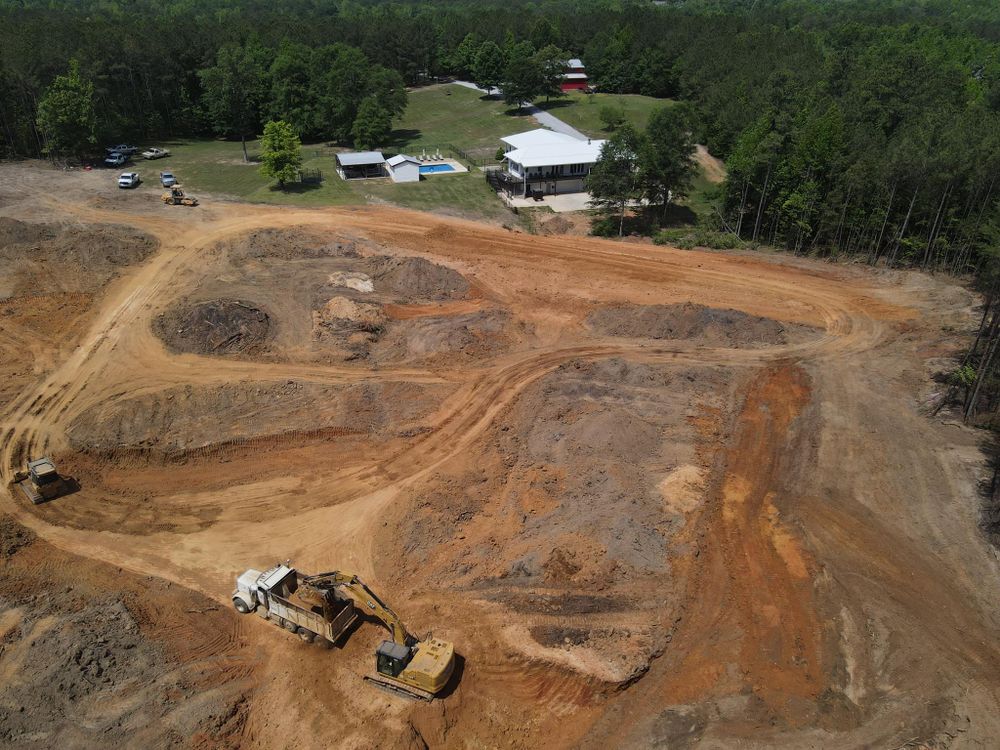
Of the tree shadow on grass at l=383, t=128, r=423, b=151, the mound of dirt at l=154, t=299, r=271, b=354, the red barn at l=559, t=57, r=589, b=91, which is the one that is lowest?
the mound of dirt at l=154, t=299, r=271, b=354

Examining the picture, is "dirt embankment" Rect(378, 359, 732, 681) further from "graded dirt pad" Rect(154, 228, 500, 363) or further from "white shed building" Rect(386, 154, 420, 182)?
"white shed building" Rect(386, 154, 420, 182)

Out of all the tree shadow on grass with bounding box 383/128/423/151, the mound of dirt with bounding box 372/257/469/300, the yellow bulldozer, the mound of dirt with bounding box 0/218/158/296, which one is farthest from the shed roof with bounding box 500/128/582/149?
the mound of dirt with bounding box 0/218/158/296

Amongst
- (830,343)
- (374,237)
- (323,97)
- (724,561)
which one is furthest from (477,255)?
(323,97)

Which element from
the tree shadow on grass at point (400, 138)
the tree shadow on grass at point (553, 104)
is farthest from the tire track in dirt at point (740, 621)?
the tree shadow on grass at point (553, 104)

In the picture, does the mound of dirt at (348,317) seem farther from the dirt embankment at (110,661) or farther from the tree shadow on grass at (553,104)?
the tree shadow on grass at (553,104)

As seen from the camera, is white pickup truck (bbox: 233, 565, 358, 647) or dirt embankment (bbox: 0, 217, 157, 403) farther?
dirt embankment (bbox: 0, 217, 157, 403)

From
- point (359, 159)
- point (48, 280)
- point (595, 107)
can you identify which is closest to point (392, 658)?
point (48, 280)
